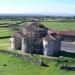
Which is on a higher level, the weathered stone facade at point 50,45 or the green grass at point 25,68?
the weathered stone facade at point 50,45

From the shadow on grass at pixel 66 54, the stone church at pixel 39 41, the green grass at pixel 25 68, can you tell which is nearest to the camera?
the green grass at pixel 25 68

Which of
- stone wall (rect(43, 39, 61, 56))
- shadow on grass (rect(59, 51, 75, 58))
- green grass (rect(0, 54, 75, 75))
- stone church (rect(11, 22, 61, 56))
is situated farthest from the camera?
stone church (rect(11, 22, 61, 56))

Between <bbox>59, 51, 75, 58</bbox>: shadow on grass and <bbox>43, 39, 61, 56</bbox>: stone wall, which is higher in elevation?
<bbox>43, 39, 61, 56</bbox>: stone wall

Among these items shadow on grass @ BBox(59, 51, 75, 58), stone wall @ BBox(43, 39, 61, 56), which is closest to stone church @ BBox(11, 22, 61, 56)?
stone wall @ BBox(43, 39, 61, 56)

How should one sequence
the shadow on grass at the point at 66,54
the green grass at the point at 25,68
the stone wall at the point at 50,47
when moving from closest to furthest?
the green grass at the point at 25,68 < the shadow on grass at the point at 66,54 < the stone wall at the point at 50,47

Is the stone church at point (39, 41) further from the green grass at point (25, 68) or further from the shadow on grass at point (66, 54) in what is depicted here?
the green grass at point (25, 68)

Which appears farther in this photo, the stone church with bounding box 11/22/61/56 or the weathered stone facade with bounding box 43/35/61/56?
the stone church with bounding box 11/22/61/56

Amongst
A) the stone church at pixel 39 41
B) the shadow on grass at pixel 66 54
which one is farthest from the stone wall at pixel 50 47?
the shadow on grass at pixel 66 54

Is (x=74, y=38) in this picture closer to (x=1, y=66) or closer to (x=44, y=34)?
(x=44, y=34)

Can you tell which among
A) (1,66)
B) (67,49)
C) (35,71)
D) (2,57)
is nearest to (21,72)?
(35,71)

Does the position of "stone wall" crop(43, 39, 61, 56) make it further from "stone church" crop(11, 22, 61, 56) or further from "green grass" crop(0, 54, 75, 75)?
"green grass" crop(0, 54, 75, 75)

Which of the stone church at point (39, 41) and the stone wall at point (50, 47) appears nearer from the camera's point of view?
the stone wall at point (50, 47)
